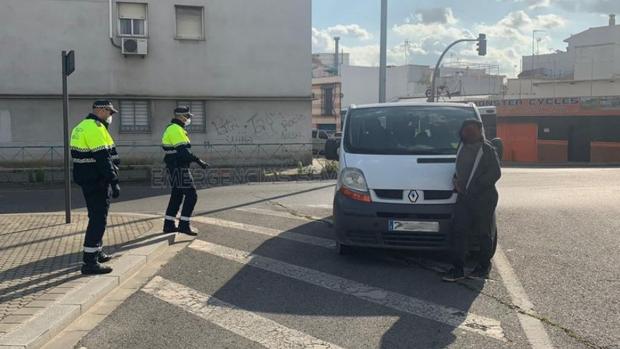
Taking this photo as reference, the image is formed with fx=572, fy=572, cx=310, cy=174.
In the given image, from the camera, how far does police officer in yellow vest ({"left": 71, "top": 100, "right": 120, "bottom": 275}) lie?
587 cm

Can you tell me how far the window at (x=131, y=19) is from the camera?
18562 millimetres

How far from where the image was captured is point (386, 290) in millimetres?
5586

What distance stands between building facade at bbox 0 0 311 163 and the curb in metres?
12.6

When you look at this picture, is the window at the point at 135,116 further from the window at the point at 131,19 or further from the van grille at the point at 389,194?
the van grille at the point at 389,194

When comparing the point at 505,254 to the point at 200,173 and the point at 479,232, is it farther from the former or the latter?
the point at 200,173

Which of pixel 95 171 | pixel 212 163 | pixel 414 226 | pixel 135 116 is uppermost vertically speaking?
pixel 135 116

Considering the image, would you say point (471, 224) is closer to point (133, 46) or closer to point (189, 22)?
point (133, 46)

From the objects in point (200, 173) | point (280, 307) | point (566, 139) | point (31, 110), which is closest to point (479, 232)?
point (280, 307)

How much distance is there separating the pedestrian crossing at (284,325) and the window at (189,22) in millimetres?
13167

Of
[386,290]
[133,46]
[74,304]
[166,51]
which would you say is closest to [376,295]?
[386,290]

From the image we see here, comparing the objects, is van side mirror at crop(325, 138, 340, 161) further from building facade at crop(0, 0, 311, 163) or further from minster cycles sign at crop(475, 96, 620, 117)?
minster cycles sign at crop(475, 96, 620, 117)

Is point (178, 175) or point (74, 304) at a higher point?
point (178, 175)

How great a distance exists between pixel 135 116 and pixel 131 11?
11.1 feet

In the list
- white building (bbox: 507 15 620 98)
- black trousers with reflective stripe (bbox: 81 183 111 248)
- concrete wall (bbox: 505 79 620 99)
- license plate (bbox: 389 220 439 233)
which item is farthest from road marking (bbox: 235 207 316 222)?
white building (bbox: 507 15 620 98)
